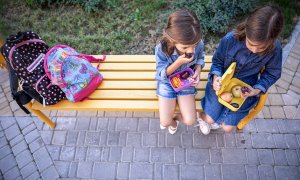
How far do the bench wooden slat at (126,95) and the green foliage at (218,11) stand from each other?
1.49 metres

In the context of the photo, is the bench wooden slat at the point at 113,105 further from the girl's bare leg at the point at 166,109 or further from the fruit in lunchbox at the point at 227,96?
the fruit in lunchbox at the point at 227,96

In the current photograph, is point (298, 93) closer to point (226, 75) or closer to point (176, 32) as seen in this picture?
point (226, 75)

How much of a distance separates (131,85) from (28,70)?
3.23 ft

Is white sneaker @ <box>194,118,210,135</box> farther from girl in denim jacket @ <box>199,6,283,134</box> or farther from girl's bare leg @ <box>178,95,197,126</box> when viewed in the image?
girl's bare leg @ <box>178,95,197,126</box>

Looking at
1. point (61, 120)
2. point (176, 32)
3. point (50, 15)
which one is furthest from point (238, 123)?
point (50, 15)

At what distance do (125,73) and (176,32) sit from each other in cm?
87

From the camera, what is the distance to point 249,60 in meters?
2.46

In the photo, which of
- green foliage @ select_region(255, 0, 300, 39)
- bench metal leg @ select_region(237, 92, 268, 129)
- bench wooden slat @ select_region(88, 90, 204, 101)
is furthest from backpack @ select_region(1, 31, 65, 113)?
green foliage @ select_region(255, 0, 300, 39)

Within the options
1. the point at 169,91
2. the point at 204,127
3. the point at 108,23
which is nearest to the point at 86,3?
the point at 108,23

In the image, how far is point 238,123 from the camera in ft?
9.17

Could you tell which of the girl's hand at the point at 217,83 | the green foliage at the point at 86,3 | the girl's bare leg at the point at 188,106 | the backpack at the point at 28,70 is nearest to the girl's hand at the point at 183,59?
the girl's hand at the point at 217,83

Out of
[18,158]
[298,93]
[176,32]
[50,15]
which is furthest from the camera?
[50,15]

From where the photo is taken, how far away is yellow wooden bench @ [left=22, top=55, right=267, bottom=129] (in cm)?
269

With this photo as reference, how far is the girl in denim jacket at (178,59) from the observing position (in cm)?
227
